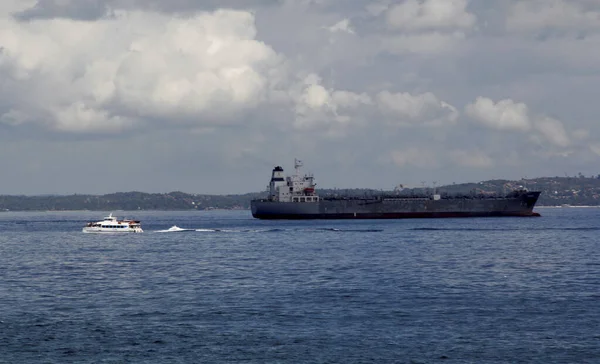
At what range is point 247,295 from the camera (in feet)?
178

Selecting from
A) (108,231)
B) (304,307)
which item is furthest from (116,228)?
(304,307)

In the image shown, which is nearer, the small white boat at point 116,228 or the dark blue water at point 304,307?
the dark blue water at point 304,307

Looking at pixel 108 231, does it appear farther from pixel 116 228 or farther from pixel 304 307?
pixel 304 307

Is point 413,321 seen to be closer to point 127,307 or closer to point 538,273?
point 127,307

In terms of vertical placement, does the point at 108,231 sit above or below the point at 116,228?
below

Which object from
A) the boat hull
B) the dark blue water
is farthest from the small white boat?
the dark blue water

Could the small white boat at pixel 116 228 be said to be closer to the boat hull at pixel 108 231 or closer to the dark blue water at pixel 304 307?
the boat hull at pixel 108 231

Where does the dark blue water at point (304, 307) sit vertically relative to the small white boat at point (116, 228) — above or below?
below

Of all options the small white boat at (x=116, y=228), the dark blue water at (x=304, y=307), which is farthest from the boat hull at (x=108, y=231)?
the dark blue water at (x=304, y=307)

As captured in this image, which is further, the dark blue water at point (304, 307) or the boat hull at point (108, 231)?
the boat hull at point (108, 231)

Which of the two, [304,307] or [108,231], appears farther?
[108,231]

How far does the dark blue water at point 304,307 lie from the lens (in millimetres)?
36125

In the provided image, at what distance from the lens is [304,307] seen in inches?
1902

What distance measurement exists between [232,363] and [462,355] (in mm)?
10418
